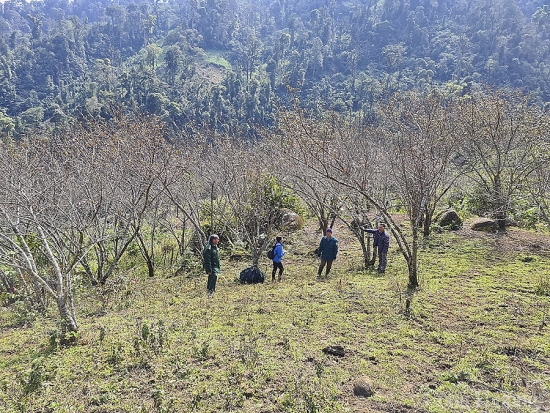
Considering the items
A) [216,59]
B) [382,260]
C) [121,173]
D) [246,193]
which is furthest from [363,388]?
[216,59]

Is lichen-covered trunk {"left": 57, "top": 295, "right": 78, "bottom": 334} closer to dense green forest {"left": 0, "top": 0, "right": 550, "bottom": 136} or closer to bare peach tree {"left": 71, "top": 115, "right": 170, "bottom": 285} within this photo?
bare peach tree {"left": 71, "top": 115, "right": 170, "bottom": 285}

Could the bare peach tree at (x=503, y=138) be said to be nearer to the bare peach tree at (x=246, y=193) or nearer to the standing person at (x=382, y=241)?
the standing person at (x=382, y=241)

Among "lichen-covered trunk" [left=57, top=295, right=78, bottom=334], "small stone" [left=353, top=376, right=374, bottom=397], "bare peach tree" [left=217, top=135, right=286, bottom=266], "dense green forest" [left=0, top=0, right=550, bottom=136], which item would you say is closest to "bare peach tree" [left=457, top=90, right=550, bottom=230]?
"bare peach tree" [left=217, top=135, right=286, bottom=266]

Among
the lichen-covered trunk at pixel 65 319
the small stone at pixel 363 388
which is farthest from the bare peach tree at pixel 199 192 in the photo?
the small stone at pixel 363 388

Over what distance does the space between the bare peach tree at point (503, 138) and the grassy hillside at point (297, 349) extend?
4.28 metres

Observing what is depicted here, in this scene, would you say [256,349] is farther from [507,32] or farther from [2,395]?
[507,32]

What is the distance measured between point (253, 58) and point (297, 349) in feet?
324

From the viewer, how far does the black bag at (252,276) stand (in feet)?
30.5

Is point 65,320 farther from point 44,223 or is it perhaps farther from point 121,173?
point 121,173

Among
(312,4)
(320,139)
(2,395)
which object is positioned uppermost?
(312,4)

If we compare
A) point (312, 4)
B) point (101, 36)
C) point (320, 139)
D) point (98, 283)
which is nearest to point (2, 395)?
point (98, 283)

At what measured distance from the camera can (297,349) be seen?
199 inches

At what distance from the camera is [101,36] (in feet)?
343

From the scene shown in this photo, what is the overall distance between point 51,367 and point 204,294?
12.0 ft
